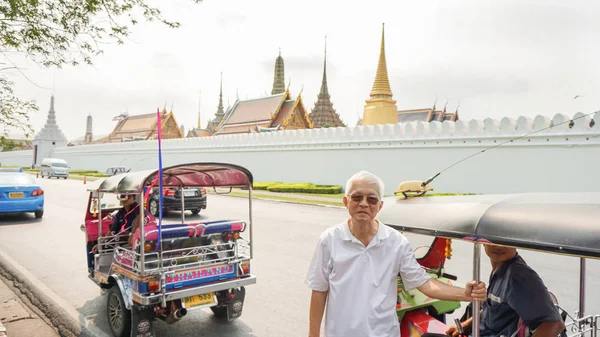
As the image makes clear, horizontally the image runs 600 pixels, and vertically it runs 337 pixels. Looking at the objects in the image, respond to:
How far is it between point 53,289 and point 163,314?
278 cm

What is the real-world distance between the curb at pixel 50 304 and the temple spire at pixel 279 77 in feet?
159

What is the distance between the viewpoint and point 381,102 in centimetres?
2814

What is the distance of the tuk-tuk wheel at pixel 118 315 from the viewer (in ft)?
13.6

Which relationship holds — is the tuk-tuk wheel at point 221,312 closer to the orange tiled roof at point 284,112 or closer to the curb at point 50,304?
the curb at point 50,304

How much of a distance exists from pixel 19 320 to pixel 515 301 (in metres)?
4.93

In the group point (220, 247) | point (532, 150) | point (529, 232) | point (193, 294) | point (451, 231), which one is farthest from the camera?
point (532, 150)

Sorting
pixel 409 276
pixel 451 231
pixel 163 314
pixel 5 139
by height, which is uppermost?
pixel 5 139

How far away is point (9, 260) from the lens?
749 cm

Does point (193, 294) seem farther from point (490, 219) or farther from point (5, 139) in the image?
point (5, 139)

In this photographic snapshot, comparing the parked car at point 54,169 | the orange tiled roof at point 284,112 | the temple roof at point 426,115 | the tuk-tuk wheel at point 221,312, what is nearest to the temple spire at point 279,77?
the orange tiled roof at point 284,112

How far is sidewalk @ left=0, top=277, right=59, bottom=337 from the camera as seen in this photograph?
4516mm

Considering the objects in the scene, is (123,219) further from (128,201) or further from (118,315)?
(118,315)

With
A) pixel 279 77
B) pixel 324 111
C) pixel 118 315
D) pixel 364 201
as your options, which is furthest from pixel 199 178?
pixel 279 77

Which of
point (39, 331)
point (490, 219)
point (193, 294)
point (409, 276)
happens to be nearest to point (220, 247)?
point (193, 294)
